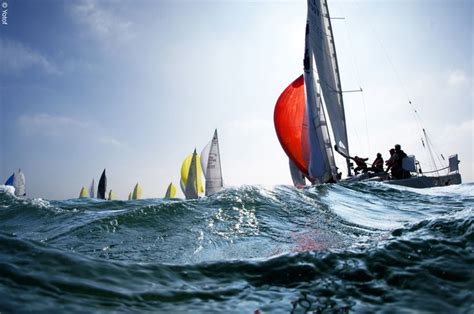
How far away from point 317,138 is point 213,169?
14792mm

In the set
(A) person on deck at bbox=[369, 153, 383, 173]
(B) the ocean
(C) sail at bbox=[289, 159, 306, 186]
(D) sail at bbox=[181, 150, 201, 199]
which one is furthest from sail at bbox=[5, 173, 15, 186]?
(B) the ocean

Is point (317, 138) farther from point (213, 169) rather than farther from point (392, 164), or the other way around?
point (213, 169)

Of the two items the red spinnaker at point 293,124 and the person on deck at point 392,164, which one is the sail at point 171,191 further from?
the person on deck at point 392,164

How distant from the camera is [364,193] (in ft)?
30.5

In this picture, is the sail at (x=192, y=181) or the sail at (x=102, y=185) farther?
the sail at (x=102, y=185)

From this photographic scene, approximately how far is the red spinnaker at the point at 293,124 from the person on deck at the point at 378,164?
6.78 m

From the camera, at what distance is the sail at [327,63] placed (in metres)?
18.3

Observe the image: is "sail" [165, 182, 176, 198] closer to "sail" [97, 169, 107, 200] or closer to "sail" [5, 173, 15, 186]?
"sail" [97, 169, 107, 200]

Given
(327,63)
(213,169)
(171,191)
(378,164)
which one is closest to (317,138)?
(378,164)

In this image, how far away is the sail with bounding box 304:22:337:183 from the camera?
59.9ft

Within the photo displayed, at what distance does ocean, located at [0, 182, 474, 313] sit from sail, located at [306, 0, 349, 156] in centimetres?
1409

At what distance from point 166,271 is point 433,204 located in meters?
6.69

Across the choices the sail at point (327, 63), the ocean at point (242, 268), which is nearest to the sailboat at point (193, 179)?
the sail at point (327, 63)

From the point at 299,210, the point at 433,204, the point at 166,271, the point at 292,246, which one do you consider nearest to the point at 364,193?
the point at 433,204
